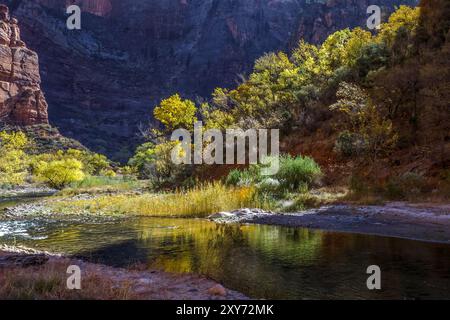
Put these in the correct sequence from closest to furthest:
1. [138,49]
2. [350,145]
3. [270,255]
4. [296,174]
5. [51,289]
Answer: [51,289]
[270,255]
[296,174]
[350,145]
[138,49]

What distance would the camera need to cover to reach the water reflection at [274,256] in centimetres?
614

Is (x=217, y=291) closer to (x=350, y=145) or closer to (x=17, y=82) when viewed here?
(x=350, y=145)

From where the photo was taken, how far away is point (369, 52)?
1120 inches

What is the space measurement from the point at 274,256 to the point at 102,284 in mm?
3792

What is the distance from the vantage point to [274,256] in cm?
837

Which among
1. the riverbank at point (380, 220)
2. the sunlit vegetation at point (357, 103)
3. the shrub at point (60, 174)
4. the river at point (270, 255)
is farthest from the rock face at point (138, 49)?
the river at point (270, 255)

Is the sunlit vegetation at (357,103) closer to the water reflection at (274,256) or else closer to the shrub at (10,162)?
the water reflection at (274,256)

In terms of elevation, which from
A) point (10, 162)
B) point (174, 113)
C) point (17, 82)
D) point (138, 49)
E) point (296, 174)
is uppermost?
point (138, 49)

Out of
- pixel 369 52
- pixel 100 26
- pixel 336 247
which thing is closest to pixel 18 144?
pixel 369 52

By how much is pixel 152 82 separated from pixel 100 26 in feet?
117

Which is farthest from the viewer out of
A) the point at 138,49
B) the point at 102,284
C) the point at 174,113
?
the point at 138,49

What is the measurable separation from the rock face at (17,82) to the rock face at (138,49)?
14.0 meters

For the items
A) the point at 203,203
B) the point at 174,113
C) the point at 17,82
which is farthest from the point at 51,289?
the point at 17,82

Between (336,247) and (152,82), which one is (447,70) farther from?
(152,82)
